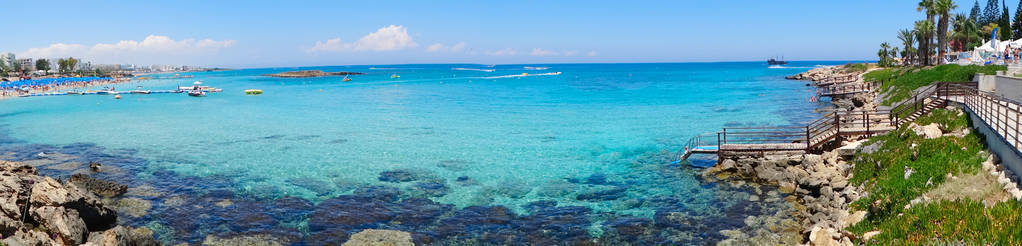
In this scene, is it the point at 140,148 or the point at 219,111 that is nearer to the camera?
the point at 140,148

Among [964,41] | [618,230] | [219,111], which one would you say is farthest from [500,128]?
[964,41]

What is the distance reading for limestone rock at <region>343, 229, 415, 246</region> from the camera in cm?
1722

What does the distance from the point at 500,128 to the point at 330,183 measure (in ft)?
65.8

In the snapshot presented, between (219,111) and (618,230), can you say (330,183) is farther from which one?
(219,111)

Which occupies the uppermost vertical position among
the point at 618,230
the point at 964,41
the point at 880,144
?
the point at 964,41

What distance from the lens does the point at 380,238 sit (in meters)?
17.7

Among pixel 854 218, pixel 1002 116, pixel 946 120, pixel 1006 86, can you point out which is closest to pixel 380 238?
pixel 854 218

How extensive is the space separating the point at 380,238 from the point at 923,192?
1543 cm

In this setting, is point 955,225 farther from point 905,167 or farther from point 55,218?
point 55,218

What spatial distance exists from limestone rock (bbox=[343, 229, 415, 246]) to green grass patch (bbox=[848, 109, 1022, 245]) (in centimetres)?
1240

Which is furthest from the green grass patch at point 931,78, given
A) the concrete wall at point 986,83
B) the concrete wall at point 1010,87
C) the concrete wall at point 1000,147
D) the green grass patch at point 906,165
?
the concrete wall at point 1000,147

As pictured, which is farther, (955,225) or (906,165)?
(906,165)

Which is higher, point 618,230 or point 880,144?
point 880,144

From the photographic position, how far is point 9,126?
168 ft
